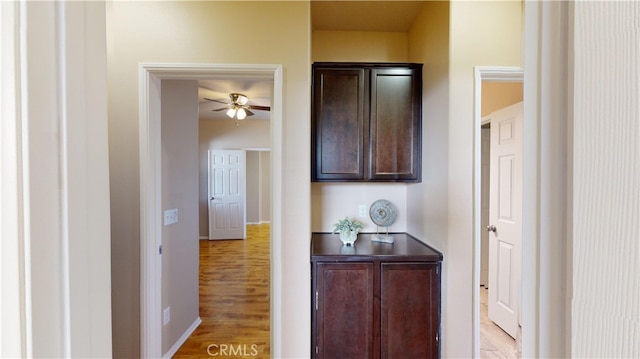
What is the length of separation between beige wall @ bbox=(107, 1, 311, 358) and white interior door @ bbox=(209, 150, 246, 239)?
446cm

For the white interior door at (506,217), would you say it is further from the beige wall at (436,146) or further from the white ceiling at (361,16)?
the white ceiling at (361,16)

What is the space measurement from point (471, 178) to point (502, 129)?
1.22m

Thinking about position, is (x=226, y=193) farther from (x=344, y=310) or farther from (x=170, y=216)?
(x=344, y=310)

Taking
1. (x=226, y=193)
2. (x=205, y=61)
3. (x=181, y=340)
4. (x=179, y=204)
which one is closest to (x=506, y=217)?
(x=205, y=61)

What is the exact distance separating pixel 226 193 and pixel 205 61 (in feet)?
15.9

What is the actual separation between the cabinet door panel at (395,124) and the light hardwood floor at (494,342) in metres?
1.62

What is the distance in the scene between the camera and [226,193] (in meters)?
6.36

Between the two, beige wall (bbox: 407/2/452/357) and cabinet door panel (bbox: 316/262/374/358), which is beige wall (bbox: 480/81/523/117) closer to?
beige wall (bbox: 407/2/452/357)

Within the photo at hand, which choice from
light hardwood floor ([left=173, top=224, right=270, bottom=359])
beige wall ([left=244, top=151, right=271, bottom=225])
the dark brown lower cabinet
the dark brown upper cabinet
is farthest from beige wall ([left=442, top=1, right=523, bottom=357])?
beige wall ([left=244, top=151, right=271, bottom=225])

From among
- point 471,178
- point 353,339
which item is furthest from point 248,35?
point 353,339

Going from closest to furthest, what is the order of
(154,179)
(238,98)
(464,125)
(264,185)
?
(464,125), (154,179), (238,98), (264,185)

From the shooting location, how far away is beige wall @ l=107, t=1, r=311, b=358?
182 centimetres

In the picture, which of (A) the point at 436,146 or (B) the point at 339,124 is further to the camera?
(B) the point at 339,124

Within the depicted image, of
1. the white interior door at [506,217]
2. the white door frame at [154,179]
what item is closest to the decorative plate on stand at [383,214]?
the white door frame at [154,179]
